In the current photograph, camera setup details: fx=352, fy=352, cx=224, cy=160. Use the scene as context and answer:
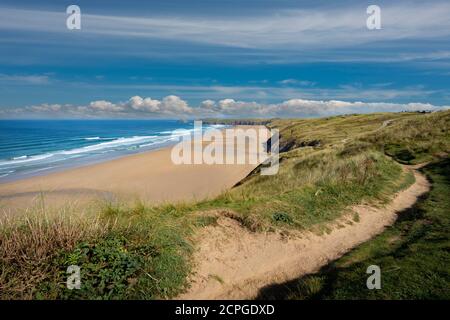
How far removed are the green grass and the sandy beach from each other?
13.8m

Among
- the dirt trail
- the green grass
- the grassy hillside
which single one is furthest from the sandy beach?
the green grass

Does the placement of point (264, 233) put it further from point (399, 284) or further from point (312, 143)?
point (312, 143)

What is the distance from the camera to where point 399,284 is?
6805 mm

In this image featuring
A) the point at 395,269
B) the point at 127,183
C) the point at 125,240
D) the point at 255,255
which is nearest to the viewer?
the point at 395,269

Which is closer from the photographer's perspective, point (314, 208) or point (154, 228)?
point (154, 228)

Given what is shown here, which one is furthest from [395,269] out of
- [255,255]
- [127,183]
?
[127,183]

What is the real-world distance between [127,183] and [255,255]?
25.8 metres

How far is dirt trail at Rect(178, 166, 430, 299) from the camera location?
8.11 metres

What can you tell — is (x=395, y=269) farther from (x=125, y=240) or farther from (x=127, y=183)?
(x=127, y=183)

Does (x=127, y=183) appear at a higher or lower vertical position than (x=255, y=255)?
lower

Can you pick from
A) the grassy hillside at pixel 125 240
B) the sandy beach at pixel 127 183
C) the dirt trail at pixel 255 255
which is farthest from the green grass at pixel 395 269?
the sandy beach at pixel 127 183

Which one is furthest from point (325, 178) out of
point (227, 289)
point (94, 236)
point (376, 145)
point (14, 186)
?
point (14, 186)

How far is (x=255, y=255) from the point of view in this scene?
9.41 m
